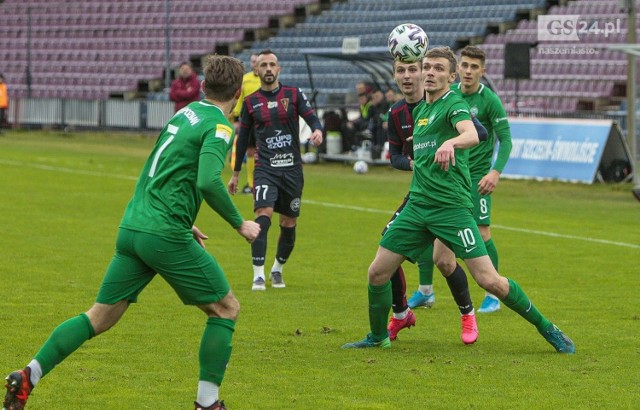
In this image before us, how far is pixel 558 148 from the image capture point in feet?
77.2

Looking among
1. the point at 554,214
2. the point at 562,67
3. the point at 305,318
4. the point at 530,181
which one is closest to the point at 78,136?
the point at 562,67

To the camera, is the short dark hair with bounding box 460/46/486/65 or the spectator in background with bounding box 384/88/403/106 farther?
the spectator in background with bounding box 384/88/403/106

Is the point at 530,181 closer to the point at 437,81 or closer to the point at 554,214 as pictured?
the point at 554,214

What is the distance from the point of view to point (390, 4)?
1550 inches

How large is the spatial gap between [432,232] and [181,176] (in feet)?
7.71

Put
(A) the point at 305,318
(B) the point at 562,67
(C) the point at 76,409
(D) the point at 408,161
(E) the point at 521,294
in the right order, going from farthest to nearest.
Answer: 1. (B) the point at 562,67
2. (A) the point at 305,318
3. (D) the point at 408,161
4. (E) the point at 521,294
5. (C) the point at 76,409

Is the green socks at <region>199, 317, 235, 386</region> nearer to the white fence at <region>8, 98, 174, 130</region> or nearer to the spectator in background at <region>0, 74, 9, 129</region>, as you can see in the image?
the white fence at <region>8, 98, 174, 130</region>

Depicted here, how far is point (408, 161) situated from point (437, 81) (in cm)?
95

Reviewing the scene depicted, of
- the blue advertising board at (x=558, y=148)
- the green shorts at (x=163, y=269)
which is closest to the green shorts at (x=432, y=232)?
the green shorts at (x=163, y=269)

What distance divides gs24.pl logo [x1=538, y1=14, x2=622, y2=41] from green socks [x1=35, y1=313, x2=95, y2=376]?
2553cm

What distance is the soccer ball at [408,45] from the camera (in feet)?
29.1

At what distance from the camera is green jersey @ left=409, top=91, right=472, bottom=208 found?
26.8 ft

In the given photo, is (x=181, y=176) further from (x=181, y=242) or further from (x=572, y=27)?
(x=572, y=27)

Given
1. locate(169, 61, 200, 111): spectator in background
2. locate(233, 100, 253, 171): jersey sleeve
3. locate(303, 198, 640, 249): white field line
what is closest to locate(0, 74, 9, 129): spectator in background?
locate(169, 61, 200, 111): spectator in background
